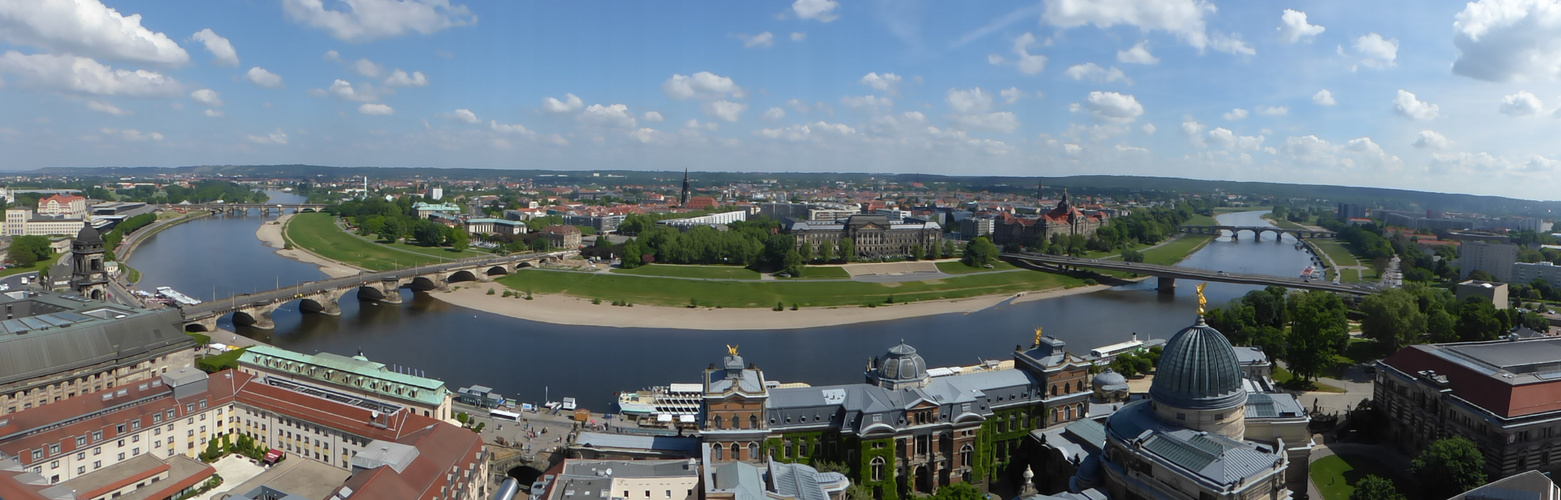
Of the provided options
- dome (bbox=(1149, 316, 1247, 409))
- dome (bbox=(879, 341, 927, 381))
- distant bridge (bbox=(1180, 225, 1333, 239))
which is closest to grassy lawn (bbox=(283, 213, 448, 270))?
dome (bbox=(879, 341, 927, 381))

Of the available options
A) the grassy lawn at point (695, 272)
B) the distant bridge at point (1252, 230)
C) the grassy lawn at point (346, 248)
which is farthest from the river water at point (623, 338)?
the distant bridge at point (1252, 230)

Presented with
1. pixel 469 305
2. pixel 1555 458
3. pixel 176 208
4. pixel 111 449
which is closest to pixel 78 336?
pixel 111 449

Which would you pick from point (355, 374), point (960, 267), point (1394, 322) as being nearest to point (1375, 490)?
point (1394, 322)

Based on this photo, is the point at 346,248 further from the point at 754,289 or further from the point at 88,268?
the point at 754,289

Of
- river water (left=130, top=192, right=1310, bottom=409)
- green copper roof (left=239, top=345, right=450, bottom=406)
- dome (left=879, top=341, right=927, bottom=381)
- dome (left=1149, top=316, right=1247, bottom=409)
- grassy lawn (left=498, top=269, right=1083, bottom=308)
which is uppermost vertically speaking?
dome (left=1149, top=316, right=1247, bottom=409)

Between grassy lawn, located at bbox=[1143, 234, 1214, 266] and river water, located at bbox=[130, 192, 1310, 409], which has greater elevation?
grassy lawn, located at bbox=[1143, 234, 1214, 266]

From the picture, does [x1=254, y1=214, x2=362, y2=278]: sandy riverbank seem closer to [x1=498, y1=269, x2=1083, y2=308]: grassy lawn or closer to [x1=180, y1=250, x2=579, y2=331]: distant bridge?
[x1=180, y1=250, x2=579, y2=331]: distant bridge

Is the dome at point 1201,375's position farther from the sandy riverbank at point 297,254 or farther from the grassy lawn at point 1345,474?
the sandy riverbank at point 297,254
